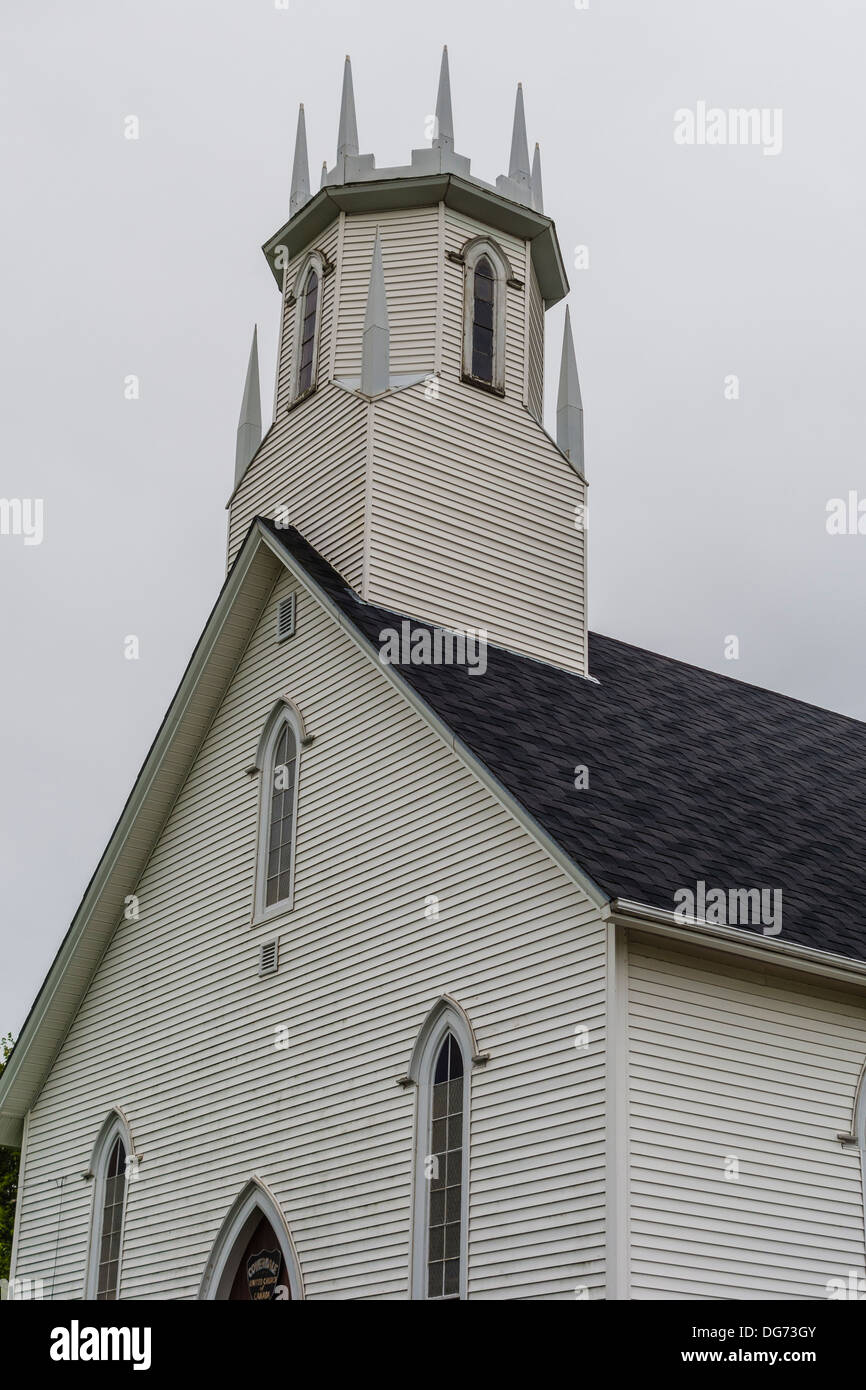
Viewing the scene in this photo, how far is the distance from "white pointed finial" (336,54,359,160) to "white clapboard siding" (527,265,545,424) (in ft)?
9.33

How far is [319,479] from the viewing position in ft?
66.1

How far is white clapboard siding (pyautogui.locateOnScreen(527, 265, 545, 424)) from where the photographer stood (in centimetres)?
2211

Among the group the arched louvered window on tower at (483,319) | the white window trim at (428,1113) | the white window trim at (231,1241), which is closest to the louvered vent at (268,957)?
the white window trim at (231,1241)

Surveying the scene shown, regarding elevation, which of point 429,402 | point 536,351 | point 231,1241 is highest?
point 536,351

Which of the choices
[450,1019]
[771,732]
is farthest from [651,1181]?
[771,732]

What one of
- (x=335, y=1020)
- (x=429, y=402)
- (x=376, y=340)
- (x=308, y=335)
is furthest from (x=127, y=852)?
(x=308, y=335)

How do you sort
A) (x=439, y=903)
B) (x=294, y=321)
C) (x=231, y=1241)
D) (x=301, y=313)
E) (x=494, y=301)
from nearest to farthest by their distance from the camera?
1. (x=439, y=903)
2. (x=231, y=1241)
3. (x=494, y=301)
4. (x=301, y=313)
5. (x=294, y=321)

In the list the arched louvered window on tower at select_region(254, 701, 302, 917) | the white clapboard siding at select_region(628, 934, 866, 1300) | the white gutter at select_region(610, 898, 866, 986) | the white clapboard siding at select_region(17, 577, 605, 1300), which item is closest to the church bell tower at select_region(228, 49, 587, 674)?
the white clapboard siding at select_region(17, 577, 605, 1300)

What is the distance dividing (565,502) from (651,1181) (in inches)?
399

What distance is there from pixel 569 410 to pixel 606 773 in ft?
23.2

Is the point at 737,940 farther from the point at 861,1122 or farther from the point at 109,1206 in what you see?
the point at 109,1206

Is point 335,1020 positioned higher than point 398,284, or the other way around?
point 398,284

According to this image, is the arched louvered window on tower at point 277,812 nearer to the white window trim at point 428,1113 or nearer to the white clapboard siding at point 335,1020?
the white clapboard siding at point 335,1020
